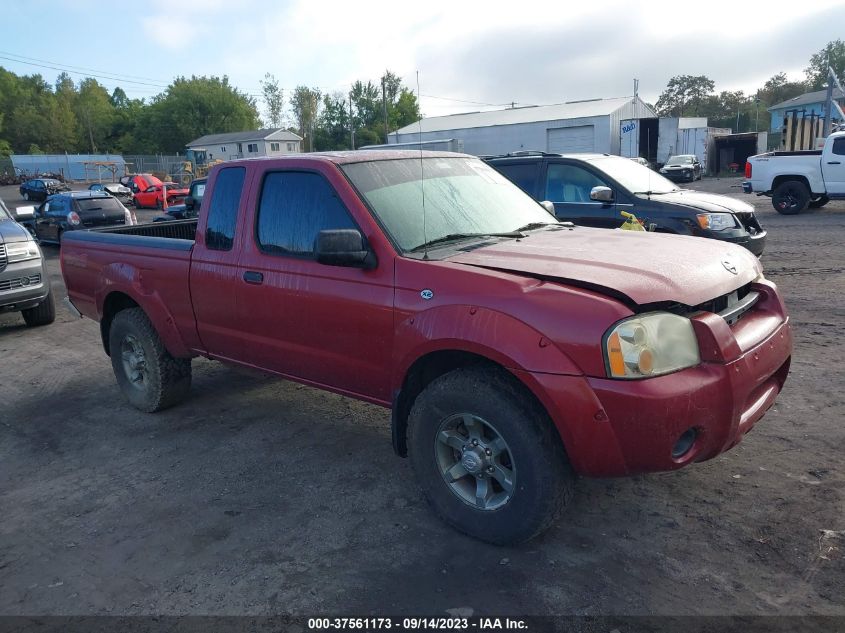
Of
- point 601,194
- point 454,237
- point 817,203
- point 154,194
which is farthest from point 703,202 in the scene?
point 154,194

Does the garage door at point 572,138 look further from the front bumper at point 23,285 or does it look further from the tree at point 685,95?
the tree at point 685,95

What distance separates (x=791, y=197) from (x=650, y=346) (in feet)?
Result: 56.8

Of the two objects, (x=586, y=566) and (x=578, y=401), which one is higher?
(x=578, y=401)

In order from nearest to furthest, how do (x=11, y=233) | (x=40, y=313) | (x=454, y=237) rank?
(x=454, y=237)
(x=11, y=233)
(x=40, y=313)

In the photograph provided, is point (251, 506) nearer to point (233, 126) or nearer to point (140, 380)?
point (140, 380)

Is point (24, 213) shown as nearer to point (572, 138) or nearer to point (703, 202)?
point (703, 202)

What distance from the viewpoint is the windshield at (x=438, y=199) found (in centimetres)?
376

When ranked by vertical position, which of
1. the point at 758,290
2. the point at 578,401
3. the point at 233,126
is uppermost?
the point at 233,126

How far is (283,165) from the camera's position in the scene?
4.22 meters

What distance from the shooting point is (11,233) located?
8.52m

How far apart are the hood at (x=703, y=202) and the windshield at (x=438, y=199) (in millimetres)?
4438

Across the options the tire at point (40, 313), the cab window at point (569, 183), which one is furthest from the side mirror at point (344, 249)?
the tire at point (40, 313)

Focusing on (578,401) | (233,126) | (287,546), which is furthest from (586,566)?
(233,126)

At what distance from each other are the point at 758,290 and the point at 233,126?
9632 centimetres
